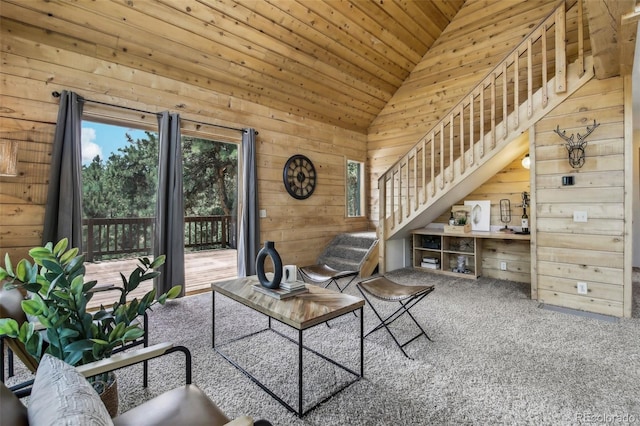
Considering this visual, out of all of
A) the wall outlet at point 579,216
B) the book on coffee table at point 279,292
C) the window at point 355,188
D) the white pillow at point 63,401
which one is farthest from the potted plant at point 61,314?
the window at point 355,188

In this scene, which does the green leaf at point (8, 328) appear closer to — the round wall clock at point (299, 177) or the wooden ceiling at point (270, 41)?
the wooden ceiling at point (270, 41)

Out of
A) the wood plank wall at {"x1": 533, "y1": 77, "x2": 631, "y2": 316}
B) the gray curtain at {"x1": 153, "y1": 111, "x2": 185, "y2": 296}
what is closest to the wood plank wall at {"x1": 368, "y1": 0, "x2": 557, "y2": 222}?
the wood plank wall at {"x1": 533, "y1": 77, "x2": 631, "y2": 316}

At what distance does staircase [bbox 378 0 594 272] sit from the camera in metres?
3.40

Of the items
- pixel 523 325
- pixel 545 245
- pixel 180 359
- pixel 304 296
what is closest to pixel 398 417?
pixel 304 296

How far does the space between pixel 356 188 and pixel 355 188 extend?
25 mm

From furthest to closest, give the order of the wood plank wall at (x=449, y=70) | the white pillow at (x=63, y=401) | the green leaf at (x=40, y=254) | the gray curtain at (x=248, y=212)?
the wood plank wall at (x=449, y=70)
the gray curtain at (x=248, y=212)
the green leaf at (x=40, y=254)
the white pillow at (x=63, y=401)

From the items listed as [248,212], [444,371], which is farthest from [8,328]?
[248,212]

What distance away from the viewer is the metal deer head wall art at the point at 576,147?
3.26 meters

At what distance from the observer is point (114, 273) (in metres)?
3.63

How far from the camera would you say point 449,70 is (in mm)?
5359

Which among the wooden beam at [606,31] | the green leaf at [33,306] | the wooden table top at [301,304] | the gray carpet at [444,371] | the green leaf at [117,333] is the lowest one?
the gray carpet at [444,371]

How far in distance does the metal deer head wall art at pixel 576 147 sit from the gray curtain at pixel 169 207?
434 cm

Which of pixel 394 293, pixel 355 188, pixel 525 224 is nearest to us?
pixel 394 293

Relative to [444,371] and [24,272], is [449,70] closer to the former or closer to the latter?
[444,371]
